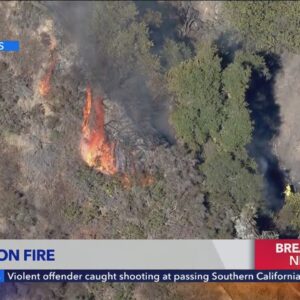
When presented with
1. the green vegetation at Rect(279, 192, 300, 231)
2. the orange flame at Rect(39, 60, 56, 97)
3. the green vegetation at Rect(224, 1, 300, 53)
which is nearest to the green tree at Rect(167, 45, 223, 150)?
the green vegetation at Rect(224, 1, 300, 53)

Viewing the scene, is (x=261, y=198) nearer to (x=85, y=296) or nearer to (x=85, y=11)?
(x=85, y=296)

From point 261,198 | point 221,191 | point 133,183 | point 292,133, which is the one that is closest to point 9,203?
point 133,183

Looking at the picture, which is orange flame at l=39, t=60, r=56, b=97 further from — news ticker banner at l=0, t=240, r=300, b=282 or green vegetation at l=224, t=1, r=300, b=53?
green vegetation at l=224, t=1, r=300, b=53

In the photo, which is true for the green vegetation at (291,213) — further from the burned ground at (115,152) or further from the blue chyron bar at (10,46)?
the blue chyron bar at (10,46)

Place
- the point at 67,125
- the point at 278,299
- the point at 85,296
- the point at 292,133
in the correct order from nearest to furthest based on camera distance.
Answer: the point at 278,299
the point at 85,296
the point at 67,125
the point at 292,133

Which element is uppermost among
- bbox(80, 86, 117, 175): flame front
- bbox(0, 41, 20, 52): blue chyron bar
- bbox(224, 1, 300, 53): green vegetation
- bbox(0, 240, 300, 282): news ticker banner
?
bbox(224, 1, 300, 53): green vegetation

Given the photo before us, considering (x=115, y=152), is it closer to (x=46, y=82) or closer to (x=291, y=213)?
(x=46, y=82)

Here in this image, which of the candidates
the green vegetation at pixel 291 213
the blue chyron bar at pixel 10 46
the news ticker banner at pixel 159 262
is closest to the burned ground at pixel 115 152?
the blue chyron bar at pixel 10 46
